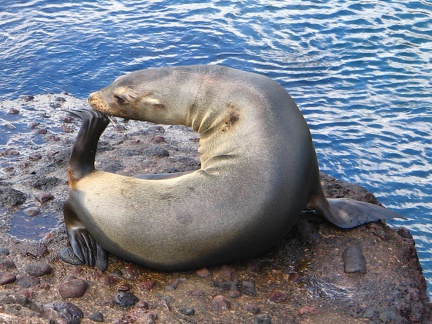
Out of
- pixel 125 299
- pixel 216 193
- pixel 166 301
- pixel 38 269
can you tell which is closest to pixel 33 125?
pixel 38 269

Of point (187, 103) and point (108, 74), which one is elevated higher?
point (187, 103)

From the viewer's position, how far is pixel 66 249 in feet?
16.4

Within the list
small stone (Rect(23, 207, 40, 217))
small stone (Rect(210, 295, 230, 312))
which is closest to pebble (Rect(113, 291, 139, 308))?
small stone (Rect(210, 295, 230, 312))

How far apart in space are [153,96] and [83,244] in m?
1.32

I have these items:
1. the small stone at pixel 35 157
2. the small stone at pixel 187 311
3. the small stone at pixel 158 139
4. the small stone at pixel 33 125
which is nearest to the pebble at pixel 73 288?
the small stone at pixel 187 311

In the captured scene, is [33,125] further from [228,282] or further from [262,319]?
[262,319]

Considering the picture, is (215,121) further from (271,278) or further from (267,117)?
(271,278)

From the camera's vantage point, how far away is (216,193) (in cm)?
479

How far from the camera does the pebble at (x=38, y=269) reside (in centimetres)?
468

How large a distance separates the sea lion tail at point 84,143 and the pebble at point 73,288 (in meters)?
0.89

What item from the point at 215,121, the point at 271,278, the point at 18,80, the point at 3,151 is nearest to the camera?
the point at 271,278

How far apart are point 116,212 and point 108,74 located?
530cm

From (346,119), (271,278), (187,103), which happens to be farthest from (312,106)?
(271,278)

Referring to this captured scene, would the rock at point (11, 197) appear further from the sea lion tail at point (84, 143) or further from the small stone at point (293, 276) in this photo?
the small stone at point (293, 276)
